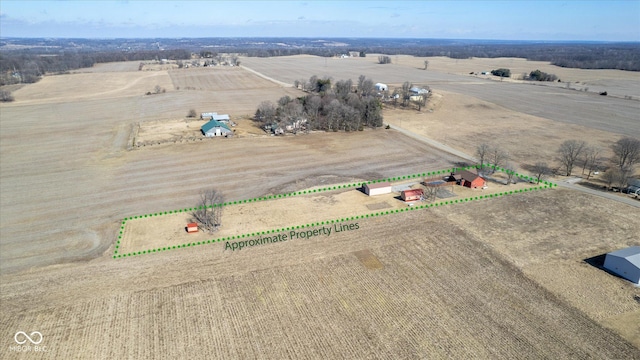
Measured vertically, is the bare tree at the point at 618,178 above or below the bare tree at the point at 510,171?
above

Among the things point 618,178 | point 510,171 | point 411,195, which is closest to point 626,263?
point 411,195

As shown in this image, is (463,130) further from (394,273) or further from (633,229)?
(394,273)

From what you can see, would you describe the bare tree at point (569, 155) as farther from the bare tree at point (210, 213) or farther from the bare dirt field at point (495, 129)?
A: the bare tree at point (210, 213)

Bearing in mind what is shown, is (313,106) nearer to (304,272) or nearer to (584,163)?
(584,163)

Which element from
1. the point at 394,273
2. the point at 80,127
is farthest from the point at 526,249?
the point at 80,127

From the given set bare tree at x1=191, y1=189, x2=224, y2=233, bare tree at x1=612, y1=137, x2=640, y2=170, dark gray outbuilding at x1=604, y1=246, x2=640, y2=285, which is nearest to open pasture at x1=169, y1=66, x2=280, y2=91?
bare tree at x1=191, y1=189, x2=224, y2=233

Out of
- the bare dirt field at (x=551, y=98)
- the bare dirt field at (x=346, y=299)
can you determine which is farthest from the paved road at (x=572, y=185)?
the bare dirt field at (x=551, y=98)
